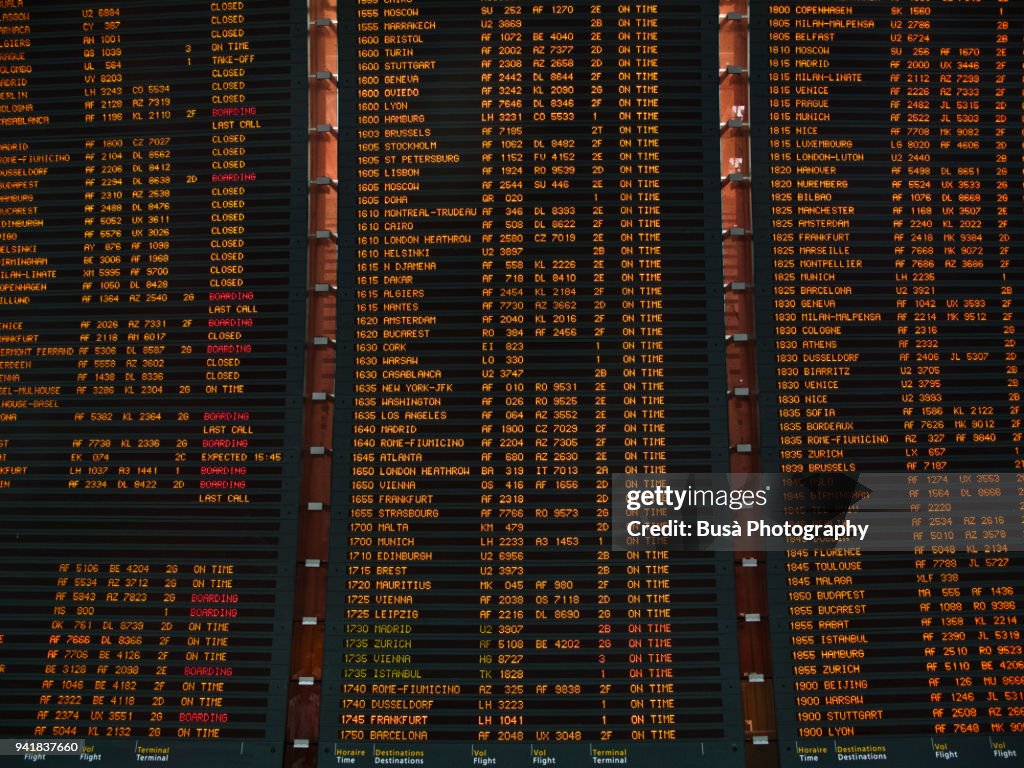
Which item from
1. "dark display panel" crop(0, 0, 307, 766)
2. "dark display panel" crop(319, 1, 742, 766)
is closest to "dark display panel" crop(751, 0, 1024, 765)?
"dark display panel" crop(319, 1, 742, 766)

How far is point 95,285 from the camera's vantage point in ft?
20.2

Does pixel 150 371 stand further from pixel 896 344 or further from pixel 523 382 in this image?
pixel 896 344

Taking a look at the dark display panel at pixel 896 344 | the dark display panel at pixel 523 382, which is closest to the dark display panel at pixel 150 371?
the dark display panel at pixel 523 382

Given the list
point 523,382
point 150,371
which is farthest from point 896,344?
point 150,371

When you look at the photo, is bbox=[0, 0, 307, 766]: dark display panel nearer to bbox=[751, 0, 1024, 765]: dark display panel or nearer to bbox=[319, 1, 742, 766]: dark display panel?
bbox=[319, 1, 742, 766]: dark display panel

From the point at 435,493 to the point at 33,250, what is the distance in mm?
2918

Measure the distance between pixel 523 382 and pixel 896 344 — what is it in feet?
7.40

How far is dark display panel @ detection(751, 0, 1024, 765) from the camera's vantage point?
5723 millimetres

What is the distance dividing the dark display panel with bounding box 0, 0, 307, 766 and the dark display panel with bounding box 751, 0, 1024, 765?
9.67ft

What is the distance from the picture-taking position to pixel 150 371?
6062 mm

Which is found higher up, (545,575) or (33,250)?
(33,250)

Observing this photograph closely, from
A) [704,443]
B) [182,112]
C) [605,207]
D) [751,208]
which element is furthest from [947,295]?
[182,112]

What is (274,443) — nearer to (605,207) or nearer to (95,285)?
(95,285)

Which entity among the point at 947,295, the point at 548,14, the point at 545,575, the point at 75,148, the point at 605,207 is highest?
the point at 548,14
